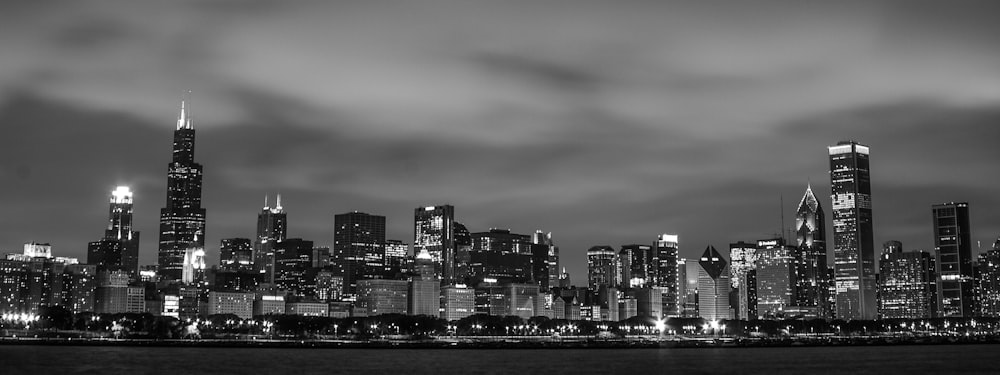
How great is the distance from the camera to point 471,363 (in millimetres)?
134750

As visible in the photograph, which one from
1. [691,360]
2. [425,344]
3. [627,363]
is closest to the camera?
[627,363]

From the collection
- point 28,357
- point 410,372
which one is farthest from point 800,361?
point 28,357

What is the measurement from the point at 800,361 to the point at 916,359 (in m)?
20.2

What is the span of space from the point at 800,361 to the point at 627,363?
23.7 m

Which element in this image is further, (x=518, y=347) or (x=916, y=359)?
(x=518, y=347)

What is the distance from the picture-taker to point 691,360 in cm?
14738

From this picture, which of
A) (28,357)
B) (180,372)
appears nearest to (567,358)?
(180,372)

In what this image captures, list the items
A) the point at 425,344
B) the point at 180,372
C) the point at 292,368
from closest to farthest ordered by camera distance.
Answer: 1. the point at 180,372
2. the point at 292,368
3. the point at 425,344

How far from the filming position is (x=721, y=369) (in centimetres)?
12550

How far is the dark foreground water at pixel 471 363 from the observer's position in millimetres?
119312

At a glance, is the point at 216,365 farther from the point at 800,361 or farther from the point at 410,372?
the point at 800,361

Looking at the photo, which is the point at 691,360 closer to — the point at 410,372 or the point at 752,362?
the point at 752,362

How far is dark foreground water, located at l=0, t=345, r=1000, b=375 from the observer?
11931 cm

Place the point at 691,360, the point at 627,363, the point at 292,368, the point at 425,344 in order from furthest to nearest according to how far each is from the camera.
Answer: the point at 425,344
the point at 691,360
the point at 627,363
the point at 292,368
